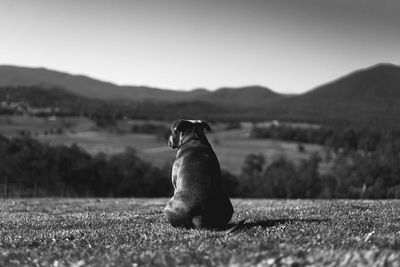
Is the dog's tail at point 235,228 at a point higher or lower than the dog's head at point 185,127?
lower

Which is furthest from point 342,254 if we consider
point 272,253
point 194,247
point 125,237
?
point 125,237

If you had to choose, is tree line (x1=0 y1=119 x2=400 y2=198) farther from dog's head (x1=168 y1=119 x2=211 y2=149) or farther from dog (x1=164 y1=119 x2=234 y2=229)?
dog (x1=164 y1=119 x2=234 y2=229)

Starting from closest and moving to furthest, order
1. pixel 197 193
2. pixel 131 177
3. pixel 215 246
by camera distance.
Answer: pixel 215 246
pixel 197 193
pixel 131 177

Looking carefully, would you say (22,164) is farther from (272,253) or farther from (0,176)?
(272,253)

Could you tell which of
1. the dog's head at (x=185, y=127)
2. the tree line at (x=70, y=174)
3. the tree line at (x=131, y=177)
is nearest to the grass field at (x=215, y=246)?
the dog's head at (x=185, y=127)

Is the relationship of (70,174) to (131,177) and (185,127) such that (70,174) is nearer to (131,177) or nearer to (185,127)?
(131,177)

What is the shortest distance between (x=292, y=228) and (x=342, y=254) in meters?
4.96

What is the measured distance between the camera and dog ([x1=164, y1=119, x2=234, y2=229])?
40.8ft

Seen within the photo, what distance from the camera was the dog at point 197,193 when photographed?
12422mm

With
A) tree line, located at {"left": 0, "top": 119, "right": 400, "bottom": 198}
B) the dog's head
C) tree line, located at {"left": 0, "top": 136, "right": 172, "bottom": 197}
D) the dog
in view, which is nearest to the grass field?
the dog

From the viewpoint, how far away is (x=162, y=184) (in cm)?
12188

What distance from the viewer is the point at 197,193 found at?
1242 centimetres

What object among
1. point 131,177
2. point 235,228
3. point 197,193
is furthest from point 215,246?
point 131,177

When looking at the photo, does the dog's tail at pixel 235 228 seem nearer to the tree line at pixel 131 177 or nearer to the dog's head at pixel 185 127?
the dog's head at pixel 185 127
